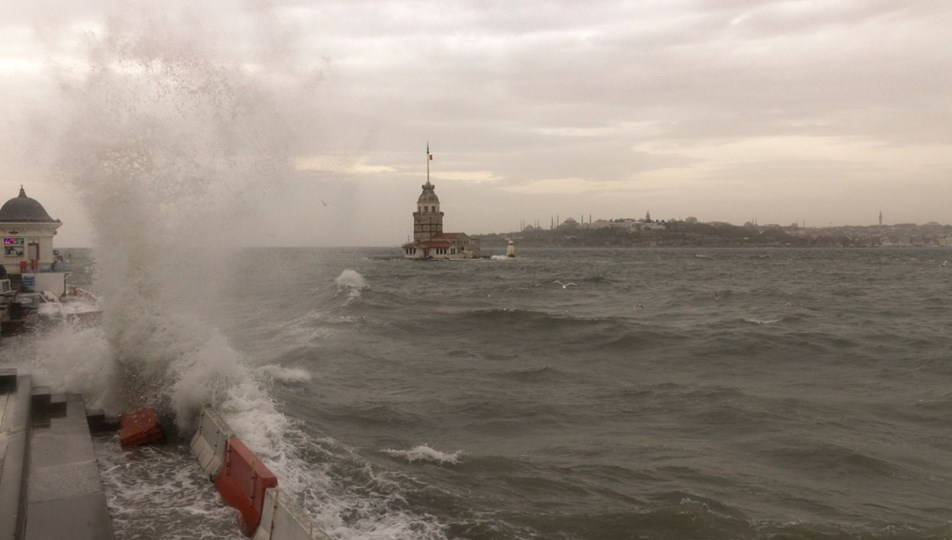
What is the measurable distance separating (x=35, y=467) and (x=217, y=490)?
2028 mm

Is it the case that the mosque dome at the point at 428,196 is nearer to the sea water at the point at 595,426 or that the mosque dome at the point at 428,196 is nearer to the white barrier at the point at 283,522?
Answer: the sea water at the point at 595,426

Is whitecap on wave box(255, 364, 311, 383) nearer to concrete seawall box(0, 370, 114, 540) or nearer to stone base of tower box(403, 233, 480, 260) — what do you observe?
concrete seawall box(0, 370, 114, 540)

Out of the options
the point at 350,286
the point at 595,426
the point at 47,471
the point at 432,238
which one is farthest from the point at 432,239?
the point at 47,471

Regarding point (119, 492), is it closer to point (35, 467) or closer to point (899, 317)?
point (35, 467)

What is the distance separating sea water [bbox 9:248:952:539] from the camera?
822cm

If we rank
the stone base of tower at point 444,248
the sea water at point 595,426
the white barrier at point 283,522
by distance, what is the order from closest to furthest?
the white barrier at point 283,522 < the sea water at point 595,426 < the stone base of tower at point 444,248

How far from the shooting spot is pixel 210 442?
898 cm

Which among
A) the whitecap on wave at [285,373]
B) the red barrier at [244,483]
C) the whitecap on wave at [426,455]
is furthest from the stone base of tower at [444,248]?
the red barrier at [244,483]

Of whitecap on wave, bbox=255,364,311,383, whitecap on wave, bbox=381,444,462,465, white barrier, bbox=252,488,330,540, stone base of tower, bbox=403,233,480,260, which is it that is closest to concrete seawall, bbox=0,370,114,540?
white barrier, bbox=252,488,330,540

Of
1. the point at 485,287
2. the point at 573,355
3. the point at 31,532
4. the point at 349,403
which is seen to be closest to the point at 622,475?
the point at 349,403

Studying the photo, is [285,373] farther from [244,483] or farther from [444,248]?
[444,248]

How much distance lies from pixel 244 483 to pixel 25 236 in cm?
3560

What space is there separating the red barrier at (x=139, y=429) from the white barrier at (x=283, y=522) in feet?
12.3

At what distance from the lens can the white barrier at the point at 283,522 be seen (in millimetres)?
5801
